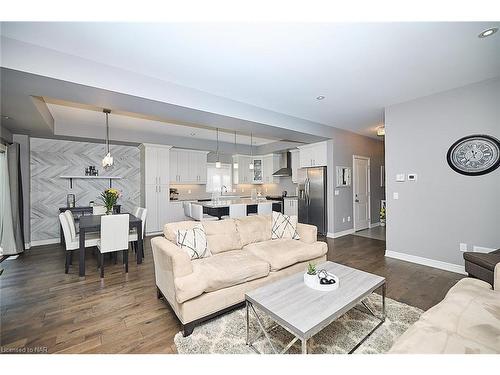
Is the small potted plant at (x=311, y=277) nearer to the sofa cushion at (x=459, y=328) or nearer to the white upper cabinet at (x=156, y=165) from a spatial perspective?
the sofa cushion at (x=459, y=328)

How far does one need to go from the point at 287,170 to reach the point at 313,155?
4.72 feet

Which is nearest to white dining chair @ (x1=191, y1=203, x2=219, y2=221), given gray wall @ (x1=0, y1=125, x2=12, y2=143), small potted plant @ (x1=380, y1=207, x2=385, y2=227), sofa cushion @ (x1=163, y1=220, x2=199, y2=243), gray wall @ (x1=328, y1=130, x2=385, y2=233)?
sofa cushion @ (x1=163, y1=220, x2=199, y2=243)

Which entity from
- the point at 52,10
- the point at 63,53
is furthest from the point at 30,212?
the point at 52,10

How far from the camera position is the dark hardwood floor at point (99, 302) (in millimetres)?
1798

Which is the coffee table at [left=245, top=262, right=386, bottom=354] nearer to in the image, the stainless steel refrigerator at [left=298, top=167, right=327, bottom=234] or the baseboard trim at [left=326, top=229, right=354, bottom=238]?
the baseboard trim at [left=326, top=229, right=354, bottom=238]

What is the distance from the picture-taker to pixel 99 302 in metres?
2.43

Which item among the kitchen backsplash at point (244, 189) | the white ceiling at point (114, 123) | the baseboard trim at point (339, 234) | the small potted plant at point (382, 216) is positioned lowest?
the baseboard trim at point (339, 234)

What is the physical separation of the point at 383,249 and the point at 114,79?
5.23m

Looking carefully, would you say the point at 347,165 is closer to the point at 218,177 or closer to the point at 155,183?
the point at 218,177

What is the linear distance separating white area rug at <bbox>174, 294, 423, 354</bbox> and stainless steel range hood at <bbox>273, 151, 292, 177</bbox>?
5183mm

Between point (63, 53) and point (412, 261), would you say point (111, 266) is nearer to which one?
point (63, 53)

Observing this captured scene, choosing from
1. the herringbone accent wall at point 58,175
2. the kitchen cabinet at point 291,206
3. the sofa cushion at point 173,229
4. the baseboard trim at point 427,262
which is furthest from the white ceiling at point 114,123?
the baseboard trim at point 427,262

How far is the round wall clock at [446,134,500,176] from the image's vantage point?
9.50 feet

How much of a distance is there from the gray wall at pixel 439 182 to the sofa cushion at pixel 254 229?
2391mm
